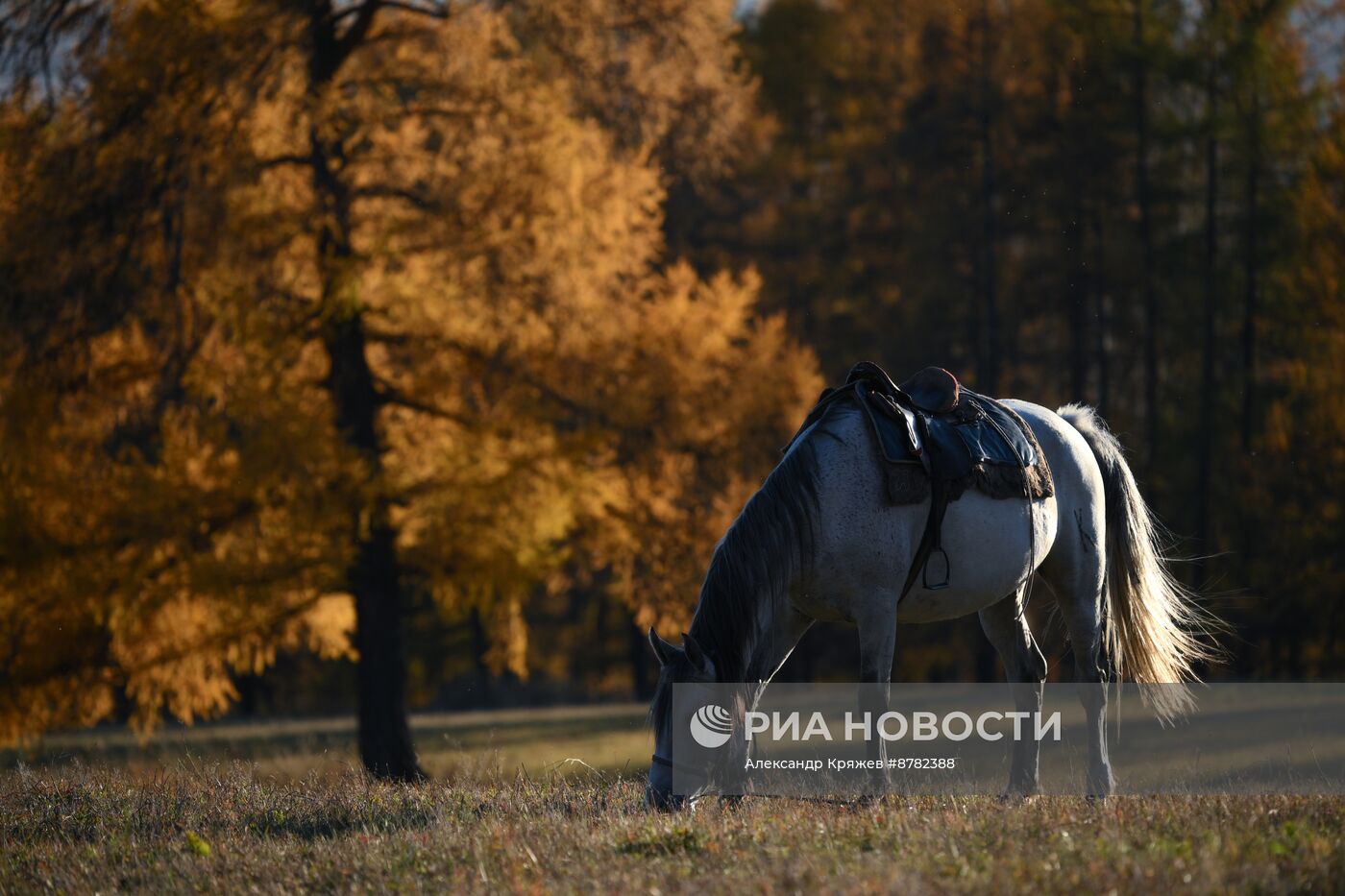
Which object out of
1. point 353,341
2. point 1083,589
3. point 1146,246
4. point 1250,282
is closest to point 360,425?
point 353,341

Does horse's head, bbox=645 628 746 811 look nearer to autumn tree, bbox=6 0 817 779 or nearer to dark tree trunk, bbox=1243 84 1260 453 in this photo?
autumn tree, bbox=6 0 817 779

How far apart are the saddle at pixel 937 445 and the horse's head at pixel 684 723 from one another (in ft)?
3.68

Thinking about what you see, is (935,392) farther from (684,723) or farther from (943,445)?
(684,723)

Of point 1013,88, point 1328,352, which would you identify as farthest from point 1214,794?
point 1013,88

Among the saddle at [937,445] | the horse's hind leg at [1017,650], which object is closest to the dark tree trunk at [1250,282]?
the horse's hind leg at [1017,650]

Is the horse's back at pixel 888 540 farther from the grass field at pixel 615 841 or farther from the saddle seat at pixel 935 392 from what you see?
the grass field at pixel 615 841

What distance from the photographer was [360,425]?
12.7 meters

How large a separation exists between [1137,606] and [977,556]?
1338 mm

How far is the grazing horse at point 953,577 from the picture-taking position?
553 centimetres

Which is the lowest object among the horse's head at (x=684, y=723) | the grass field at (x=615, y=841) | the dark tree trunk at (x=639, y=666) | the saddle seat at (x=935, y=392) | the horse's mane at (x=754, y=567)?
the dark tree trunk at (x=639, y=666)

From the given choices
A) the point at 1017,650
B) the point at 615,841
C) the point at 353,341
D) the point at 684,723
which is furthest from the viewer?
the point at 353,341

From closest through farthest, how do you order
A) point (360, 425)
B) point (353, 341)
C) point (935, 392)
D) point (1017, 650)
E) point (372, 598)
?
point (935, 392), point (1017, 650), point (353, 341), point (360, 425), point (372, 598)

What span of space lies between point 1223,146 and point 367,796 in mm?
20290

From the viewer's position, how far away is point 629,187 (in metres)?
12.7
